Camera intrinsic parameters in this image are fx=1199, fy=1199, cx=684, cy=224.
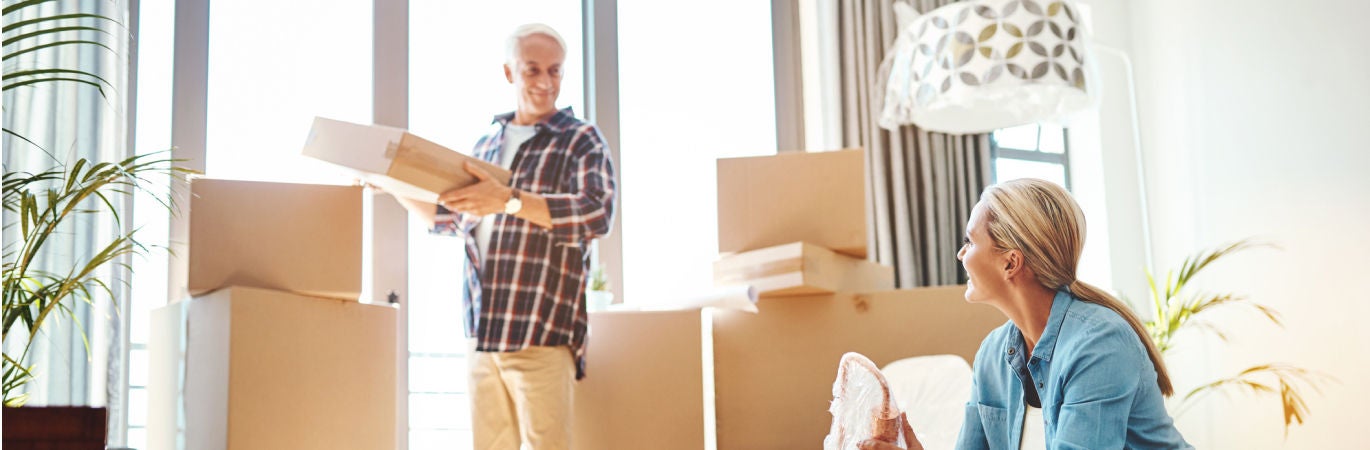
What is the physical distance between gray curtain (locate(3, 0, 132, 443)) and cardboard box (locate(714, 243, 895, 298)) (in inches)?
54.6

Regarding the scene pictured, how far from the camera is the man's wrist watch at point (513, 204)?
236 cm

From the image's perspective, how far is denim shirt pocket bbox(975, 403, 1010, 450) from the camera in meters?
1.62

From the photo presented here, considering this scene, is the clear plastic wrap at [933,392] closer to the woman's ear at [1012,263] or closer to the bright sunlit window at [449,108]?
the woman's ear at [1012,263]

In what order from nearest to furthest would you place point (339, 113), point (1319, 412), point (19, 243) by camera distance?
point (19, 243) → point (339, 113) → point (1319, 412)

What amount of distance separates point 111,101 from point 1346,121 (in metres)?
3.39

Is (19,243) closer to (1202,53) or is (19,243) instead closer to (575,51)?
(575,51)

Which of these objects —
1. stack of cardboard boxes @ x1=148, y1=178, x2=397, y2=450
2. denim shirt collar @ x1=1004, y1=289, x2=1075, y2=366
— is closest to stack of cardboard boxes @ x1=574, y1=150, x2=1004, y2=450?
stack of cardboard boxes @ x1=148, y1=178, x2=397, y2=450

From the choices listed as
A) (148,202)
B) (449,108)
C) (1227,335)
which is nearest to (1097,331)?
(148,202)

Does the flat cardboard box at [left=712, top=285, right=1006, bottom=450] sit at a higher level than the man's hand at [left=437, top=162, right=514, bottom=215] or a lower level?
lower

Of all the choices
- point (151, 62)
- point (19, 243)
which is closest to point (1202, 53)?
point (151, 62)

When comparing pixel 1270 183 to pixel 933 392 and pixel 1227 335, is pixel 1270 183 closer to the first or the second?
pixel 1227 335

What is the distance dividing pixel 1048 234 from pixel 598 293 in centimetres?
181

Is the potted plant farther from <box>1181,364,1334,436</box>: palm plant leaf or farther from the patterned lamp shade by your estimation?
<box>1181,364,1334,436</box>: palm plant leaf

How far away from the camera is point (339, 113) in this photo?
344 centimetres
